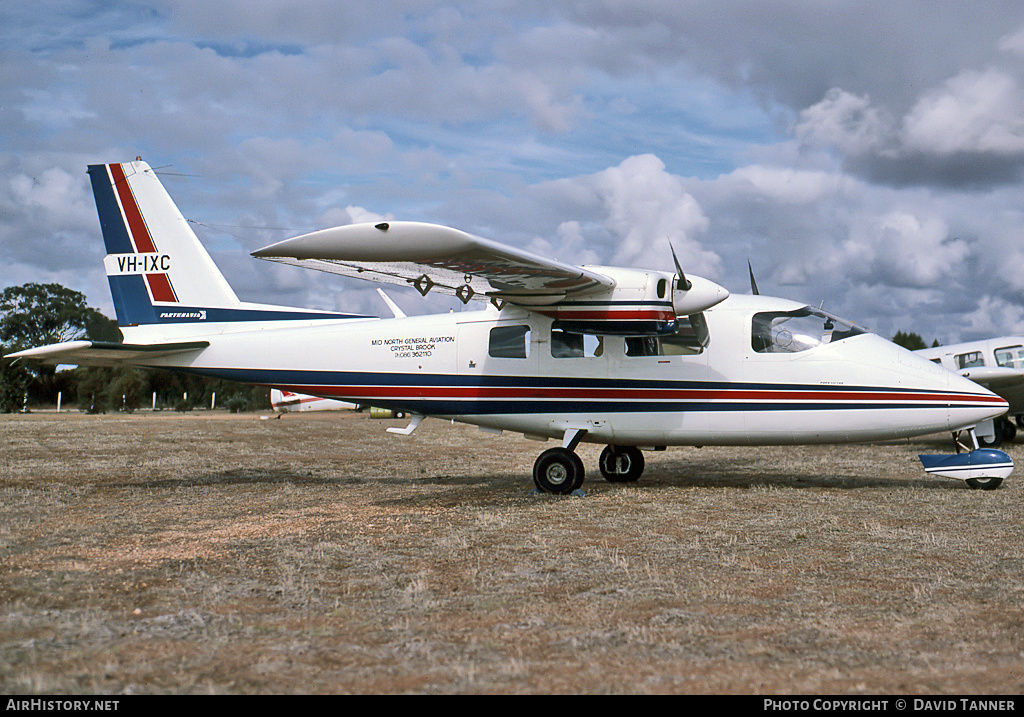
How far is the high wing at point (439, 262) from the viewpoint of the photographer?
7.87 m

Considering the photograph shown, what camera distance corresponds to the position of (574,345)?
11.3m

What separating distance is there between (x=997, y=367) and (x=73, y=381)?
212 ft

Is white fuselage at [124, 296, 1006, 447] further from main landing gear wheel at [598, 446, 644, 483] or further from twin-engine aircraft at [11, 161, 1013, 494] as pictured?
main landing gear wheel at [598, 446, 644, 483]

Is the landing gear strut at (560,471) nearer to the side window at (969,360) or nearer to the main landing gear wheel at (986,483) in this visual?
the main landing gear wheel at (986,483)

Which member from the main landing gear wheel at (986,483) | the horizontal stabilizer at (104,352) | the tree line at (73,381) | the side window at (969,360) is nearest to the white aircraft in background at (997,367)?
the side window at (969,360)

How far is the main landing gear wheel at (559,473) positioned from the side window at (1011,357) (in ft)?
48.7

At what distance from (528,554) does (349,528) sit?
90.7 inches

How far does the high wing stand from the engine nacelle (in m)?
0.89

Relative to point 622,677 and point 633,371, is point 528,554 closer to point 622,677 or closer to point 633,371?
point 622,677

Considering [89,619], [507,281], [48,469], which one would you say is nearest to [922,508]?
[507,281]

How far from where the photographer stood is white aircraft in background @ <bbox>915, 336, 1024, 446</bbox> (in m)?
18.0

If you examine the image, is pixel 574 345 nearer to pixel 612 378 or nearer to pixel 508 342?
pixel 612 378

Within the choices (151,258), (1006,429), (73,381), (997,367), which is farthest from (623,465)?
(73,381)

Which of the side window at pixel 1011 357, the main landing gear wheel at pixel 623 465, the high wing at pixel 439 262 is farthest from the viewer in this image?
the side window at pixel 1011 357
